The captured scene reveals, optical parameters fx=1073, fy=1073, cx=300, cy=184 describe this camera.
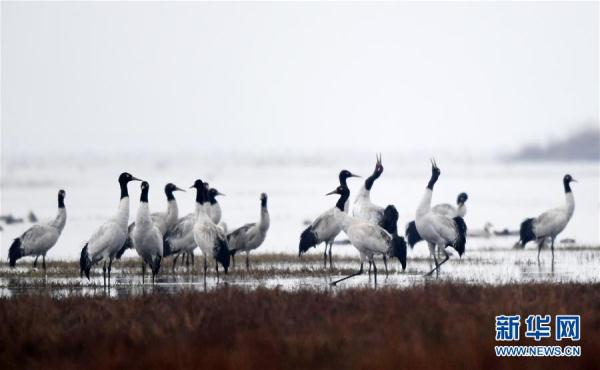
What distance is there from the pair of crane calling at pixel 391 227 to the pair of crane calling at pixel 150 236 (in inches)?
70.7

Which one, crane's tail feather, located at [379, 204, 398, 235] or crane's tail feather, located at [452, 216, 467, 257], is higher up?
crane's tail feather, located at [379, 204, 398, 235]

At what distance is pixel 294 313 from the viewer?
13.9 metres

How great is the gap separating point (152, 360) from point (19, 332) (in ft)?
7.85

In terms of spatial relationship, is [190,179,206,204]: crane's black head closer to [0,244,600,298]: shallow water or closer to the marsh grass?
[0,244,600,298]: shallow water

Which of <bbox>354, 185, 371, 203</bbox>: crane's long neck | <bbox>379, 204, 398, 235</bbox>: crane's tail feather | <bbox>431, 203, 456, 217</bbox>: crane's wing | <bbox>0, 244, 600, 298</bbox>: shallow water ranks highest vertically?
<bbox>354, 185, 371, 203</bbox>: crane's long neck

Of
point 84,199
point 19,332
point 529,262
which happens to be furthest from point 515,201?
point 19,332

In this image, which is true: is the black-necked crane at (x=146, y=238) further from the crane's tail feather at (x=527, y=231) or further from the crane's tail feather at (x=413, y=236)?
the crane's tail feather at (x=527, y=231)

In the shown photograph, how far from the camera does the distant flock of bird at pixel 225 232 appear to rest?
19.5 meters

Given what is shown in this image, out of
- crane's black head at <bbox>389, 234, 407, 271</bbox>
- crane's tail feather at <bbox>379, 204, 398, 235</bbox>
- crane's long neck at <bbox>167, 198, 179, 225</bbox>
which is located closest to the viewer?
crane's black head at <bbox>389, 234, 407, 271</bbox>

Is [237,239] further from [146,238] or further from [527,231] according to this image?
[527,231]

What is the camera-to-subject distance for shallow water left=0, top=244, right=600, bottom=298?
60.5 feet

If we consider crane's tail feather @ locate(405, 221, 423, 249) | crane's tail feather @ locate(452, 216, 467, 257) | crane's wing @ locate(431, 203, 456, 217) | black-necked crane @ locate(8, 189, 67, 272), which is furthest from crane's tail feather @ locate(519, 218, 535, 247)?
black-necked crane @ locate(8, 189, 67, 272)

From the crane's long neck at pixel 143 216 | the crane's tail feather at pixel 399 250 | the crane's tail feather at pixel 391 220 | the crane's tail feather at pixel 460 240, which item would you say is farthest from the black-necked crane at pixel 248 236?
the crane's tail feather at pixel 460 240

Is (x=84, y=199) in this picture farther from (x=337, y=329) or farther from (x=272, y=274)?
(x=337, y=329)
